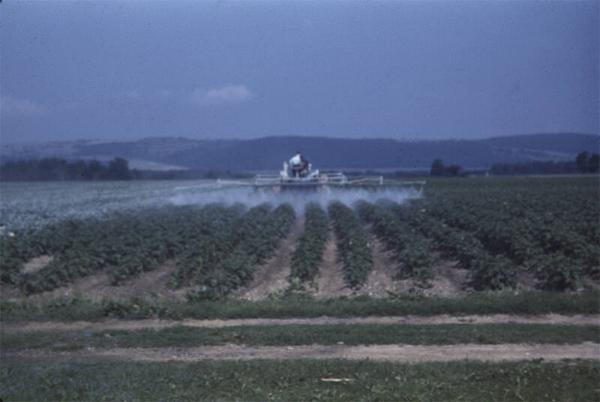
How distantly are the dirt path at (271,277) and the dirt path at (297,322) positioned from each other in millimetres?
2441

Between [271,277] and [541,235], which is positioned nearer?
[271,277]

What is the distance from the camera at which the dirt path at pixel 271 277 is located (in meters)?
17.0

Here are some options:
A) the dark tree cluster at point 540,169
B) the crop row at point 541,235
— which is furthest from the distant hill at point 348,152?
the crop row at point 541,235

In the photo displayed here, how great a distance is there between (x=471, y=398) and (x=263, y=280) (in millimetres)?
10840

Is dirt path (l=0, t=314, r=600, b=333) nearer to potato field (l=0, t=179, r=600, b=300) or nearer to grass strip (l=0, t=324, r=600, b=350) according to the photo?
grass strip (l=0, t=324, r=600, b=350)

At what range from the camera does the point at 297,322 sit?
13.8m

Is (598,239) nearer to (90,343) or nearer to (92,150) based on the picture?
(90,343)

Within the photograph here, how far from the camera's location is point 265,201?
46.9 metres

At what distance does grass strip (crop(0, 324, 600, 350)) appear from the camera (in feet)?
38.9

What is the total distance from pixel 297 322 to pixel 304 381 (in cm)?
457

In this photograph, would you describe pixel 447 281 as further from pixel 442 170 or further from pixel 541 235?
pixel 442 170

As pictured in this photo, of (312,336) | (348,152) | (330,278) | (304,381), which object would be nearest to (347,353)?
(312,336)

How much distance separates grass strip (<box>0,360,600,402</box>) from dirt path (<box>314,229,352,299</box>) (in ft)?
20.5

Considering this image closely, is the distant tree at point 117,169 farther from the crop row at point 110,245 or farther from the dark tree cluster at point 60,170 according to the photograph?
the crop row at point 110,245
